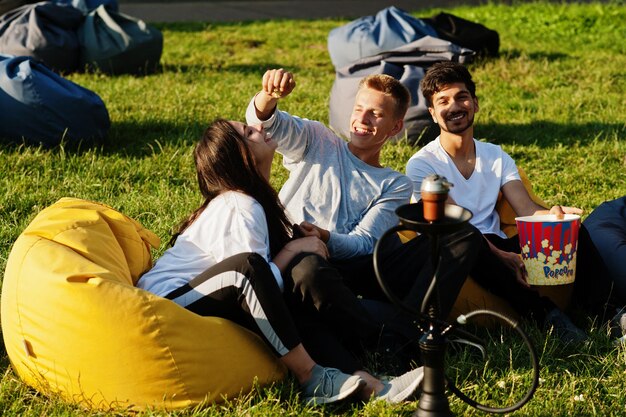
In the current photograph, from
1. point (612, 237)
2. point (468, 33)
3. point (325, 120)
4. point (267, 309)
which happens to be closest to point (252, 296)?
point (267, 309)

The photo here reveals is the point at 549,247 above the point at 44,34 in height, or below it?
below

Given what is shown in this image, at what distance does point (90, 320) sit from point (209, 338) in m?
0.42

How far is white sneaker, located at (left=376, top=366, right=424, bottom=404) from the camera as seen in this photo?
3.43 metres

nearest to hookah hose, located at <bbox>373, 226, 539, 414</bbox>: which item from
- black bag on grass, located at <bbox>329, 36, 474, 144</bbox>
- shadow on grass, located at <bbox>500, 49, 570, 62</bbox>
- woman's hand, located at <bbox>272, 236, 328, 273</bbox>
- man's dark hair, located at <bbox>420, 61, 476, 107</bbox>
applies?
woman's hand, located at <bbox>272, 236, 328, 273</bbox>

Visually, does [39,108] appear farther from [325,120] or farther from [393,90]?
[393,90]

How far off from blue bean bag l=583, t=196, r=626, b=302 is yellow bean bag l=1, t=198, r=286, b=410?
167cm

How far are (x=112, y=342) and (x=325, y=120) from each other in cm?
437

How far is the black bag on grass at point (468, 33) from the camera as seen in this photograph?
902 centimetres

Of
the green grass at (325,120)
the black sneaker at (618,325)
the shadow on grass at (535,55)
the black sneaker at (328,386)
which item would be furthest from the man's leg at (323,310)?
the shadow on grass at (535,55)

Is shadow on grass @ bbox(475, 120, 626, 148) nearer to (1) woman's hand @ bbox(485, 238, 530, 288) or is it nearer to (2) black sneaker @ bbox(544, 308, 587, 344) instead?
(1) woman's hand @ bbox(485, 238, 530, 288)

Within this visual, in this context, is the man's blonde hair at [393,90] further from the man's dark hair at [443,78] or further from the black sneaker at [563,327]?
the black sneaker at [563,327]

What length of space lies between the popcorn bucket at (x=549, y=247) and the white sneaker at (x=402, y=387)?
2.79ft

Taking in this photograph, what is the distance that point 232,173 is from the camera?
3793 mm

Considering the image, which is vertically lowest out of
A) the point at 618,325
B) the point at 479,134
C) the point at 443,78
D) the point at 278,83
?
the point at 618,325
